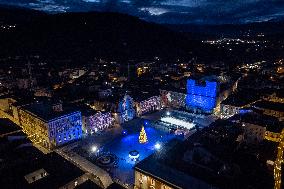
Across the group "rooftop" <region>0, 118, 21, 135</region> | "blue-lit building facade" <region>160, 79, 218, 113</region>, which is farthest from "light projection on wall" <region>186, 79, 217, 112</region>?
"rooftop" <region>0, 118, 21, 135</region>

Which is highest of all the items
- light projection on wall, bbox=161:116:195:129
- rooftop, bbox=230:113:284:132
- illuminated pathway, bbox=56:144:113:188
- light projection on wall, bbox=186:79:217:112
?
rooftop, bbox=230:113:284:132

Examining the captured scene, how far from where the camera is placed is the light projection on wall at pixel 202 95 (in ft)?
294

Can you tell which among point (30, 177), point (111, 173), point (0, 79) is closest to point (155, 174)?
point (111, 173)

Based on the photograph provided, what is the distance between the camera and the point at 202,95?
299 ft

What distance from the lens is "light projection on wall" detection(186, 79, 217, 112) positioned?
89.5m

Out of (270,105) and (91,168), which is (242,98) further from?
(91,168)

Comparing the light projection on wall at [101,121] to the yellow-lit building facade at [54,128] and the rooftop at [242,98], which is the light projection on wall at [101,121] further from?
the rooftop at [242,98]

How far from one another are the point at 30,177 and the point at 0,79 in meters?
91.4

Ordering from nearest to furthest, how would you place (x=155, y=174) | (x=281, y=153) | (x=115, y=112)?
(x=155, y=174) → (x=281, y=153) → (x=115, y=112)

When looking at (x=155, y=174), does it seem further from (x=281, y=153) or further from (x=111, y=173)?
(x=281, y=153)

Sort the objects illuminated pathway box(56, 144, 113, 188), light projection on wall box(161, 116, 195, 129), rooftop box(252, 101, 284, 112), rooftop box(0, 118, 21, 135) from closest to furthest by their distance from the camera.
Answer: illuminated pathway box(56, 144, 113, 188)
rooftop box(0, 118, 21, 135)
rooftop box(252, 101, 284, 112)
light projection on wall box(161, 116, 195, 129)

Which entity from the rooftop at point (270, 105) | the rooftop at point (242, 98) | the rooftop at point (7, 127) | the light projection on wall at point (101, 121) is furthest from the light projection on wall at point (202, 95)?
the rooftop at point (7, 127)

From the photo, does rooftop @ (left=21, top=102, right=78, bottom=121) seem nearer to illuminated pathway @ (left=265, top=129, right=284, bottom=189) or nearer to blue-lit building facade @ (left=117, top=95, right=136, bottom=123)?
blue-lit building facade @ (left=117, top=95, right=136, bottom=123)

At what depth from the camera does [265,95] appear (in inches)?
3548
